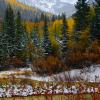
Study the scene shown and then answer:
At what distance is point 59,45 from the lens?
64000mm

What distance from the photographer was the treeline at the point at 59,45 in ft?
156

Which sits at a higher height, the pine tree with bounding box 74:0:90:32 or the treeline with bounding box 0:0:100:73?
the pine tree with bounding box 74:0:90:32

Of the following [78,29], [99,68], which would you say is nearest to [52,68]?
[99,68]

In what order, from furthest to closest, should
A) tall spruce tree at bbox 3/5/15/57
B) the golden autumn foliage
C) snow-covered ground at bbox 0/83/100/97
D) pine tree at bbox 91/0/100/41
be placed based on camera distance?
tall spruce tree at bbox 3/5/15/57, pine tree at bbox 91/0/100/41, the golden autumn foliage, snow-covered ground at bbox 0/83/100/97

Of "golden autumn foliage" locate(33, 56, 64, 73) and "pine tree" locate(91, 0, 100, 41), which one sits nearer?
"golden autumn foliage" locate(33, 56, 64, 73)

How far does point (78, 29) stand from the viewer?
58.6 meters

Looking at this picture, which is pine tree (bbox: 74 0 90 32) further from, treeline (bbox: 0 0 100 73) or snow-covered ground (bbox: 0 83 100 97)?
snow-covered ground (bbox: 0 83 100 97)

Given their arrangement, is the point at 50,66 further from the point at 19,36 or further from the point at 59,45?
the point at 19,36

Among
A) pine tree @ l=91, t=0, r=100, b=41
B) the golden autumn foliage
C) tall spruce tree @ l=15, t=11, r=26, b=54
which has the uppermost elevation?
pine tree @ l=91, t=0, r=100, b=41

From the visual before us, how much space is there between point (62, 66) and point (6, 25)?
26889 millimetres

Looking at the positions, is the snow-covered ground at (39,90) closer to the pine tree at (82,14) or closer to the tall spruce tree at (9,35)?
the pine tree at (82,14)

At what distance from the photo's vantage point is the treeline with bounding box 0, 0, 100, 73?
4759cm

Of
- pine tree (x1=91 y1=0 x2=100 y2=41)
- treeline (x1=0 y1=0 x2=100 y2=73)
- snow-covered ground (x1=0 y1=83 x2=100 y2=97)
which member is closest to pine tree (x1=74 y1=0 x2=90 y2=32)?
treeline (x1=0 y1=0 x2=100 y2=73)

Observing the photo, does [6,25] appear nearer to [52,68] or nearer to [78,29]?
[78,29]
